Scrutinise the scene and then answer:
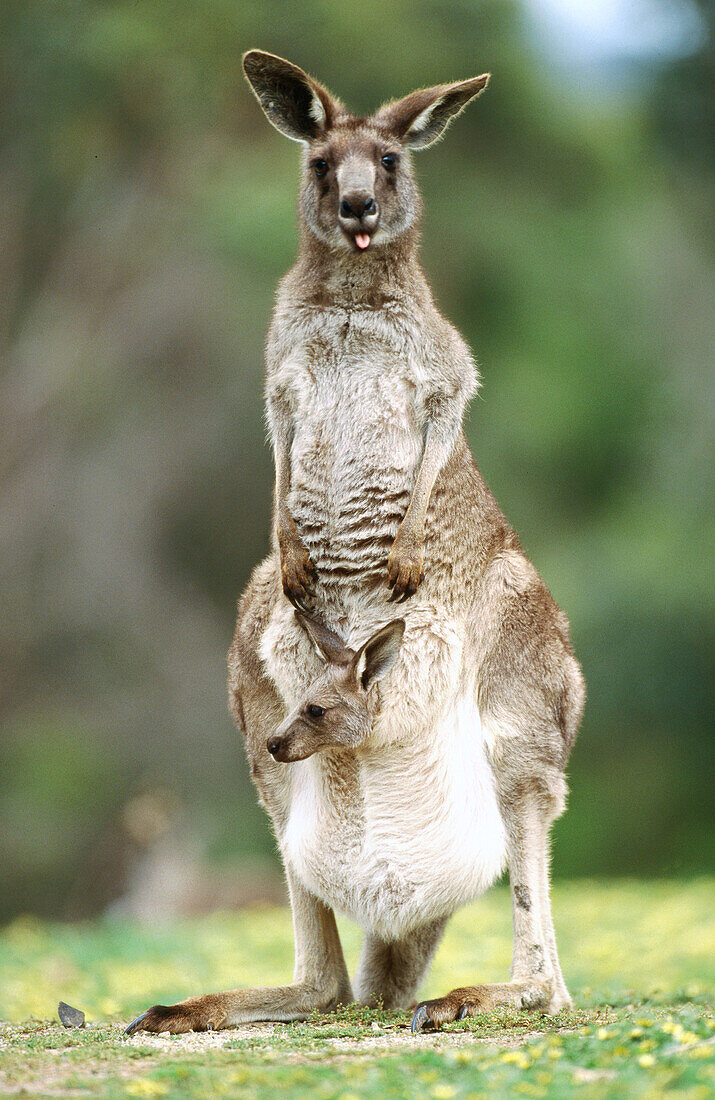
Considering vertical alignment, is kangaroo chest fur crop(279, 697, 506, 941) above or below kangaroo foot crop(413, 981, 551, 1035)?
above

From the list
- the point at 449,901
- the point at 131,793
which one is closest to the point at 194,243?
the point at 131,793

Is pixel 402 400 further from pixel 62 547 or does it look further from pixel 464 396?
pixel 62 547

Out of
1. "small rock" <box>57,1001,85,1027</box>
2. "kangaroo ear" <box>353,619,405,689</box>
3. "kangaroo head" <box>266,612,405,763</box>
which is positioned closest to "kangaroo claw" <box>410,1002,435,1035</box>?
"kangaroo head" <box>266,612,405,763</box>

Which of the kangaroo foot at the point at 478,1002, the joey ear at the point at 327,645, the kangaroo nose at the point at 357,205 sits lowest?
the kangaroo foot at the point at 478,1002

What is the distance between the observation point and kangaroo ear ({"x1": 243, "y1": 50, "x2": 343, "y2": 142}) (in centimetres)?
377

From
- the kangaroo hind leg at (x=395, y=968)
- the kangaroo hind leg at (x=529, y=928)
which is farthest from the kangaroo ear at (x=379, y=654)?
the kangaroo hind leg at (x=395, y=968)

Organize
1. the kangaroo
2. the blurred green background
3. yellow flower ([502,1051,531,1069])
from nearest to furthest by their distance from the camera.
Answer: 1. yellow flower ([502,1051,531,1069])
2. the kangaroo
3. the blurred green background

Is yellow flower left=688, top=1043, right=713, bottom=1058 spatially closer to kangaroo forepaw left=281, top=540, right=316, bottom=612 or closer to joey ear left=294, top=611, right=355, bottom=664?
joey ear left=294, top=611, right=355, bottom=664

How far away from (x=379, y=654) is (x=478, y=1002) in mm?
906

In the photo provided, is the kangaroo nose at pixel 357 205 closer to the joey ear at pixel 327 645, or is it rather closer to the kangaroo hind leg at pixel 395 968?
the joey ear at pixel 327 645

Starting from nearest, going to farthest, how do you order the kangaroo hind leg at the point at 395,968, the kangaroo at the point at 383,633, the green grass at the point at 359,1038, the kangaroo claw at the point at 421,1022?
the green grass at the point at 359,1038 → the kangaroo claw at the point at 421,1022 → the kangaroo at the point at 383,633 → the kangaroo hind leg at the point at 395,968

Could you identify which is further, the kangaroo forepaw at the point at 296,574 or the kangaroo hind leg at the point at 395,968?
the kangaroo hind leg at the point at 395,968

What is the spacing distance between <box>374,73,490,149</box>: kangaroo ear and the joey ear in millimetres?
1393

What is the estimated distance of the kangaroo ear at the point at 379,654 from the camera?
11.6ft
